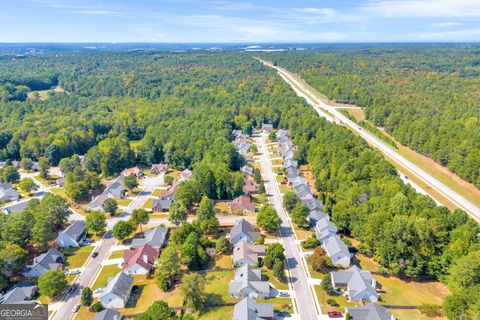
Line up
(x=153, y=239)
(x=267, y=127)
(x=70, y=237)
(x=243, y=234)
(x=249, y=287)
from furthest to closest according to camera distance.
Result: 1. (x=267, y=127)
2. (x=70, y=237)
3. (x=243, y=234)
4. (x=153, y=239)
5. (x=249, y=287)

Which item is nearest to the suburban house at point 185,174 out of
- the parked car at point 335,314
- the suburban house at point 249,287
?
the suburban house at point 249,287

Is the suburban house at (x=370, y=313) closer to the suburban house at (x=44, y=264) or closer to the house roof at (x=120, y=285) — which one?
the house roof at (x=120, y=285)

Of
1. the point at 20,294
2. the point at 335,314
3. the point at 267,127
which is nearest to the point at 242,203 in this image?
the point at 335,314

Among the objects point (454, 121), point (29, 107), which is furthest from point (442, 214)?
point (29, 107)

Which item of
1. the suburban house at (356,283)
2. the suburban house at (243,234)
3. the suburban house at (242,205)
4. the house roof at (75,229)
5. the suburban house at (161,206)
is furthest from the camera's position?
the suburban house at (161,206)

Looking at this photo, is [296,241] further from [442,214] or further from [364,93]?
[364,93]

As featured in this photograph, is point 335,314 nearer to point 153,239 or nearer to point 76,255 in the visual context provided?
point 153,239

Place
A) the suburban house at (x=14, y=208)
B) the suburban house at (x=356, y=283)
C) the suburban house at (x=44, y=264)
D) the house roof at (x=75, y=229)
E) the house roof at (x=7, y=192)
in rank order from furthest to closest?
the house roof at (x=7, y=192) < the suburban house at (x=14, y=208) < the house roof at (x=75, y=229) < the suburban house at (x=44, y=264) < the suburban house at (x=356, y=283)
